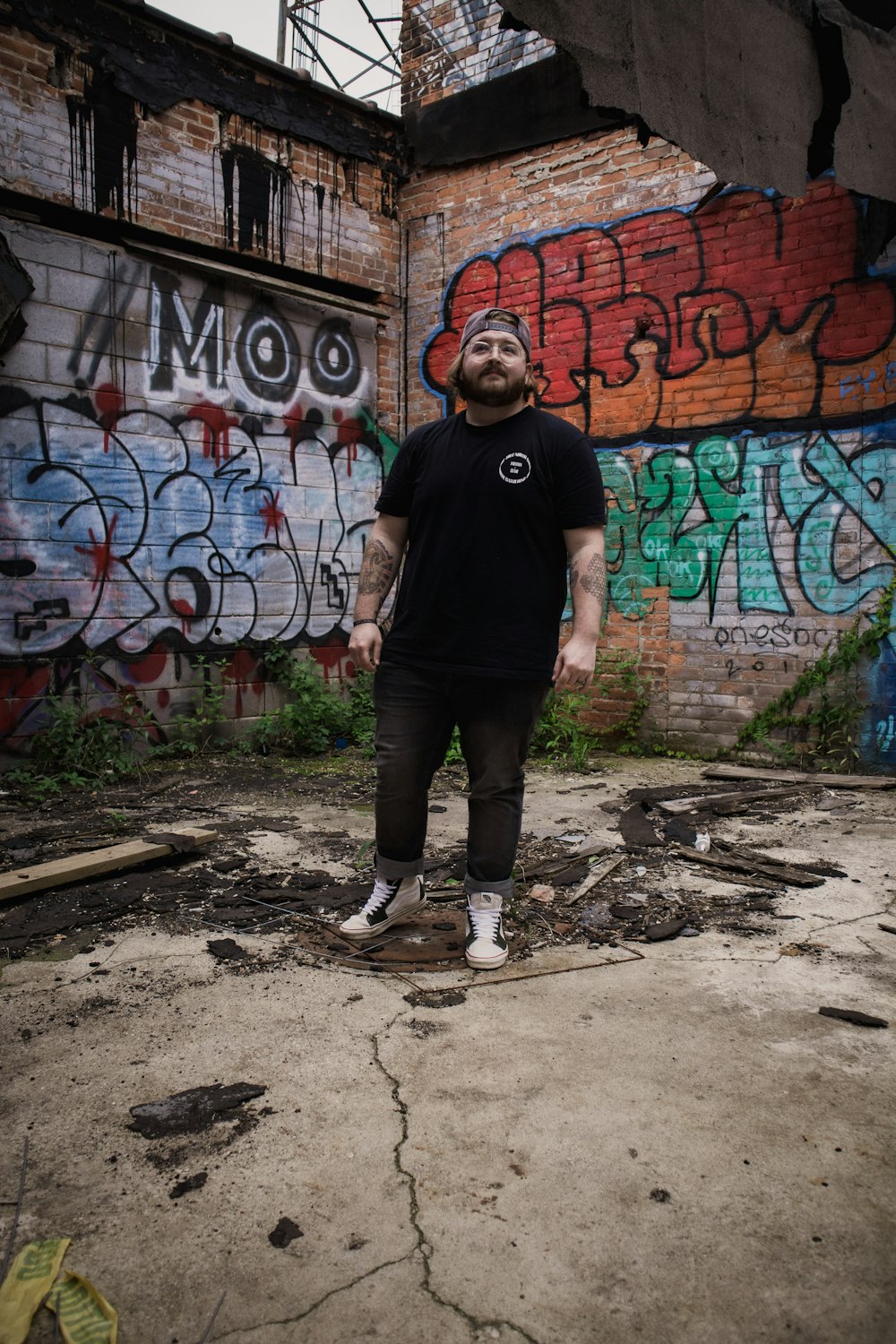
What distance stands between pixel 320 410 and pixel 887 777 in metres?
4.90

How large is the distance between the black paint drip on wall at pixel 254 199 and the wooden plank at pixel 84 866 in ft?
15.6

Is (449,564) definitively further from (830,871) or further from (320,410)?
(320,410)

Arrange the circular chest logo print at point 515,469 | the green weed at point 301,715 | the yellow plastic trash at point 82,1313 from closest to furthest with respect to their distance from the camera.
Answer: the yellow plastic trash at point 82,1313 → the circular chest logo print at point 515,469 → the green weed at point 301,715

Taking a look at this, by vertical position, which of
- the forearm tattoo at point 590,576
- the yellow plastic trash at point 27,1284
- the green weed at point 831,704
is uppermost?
the forearm tattoo at point 590,576

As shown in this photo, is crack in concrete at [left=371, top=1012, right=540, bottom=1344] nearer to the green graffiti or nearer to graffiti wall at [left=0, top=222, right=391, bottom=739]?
graffiti wall at [left=0, top=222, right=391, bottom=739]

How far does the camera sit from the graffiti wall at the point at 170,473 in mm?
5715

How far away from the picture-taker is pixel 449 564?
280cm

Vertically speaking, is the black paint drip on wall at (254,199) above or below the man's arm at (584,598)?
above

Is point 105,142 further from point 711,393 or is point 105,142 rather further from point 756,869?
point 756,869

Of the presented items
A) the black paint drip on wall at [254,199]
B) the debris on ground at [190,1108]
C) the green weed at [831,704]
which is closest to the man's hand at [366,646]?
the debris on ground at [190,1108]

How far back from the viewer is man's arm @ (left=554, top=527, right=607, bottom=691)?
8.84ft

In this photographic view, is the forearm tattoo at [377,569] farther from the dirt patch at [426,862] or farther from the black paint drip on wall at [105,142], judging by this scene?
the black paint drip on wall at [105,142]

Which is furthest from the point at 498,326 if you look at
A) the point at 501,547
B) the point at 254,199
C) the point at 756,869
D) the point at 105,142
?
the point at 254,199

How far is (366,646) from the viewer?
294 cm
